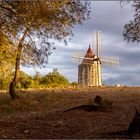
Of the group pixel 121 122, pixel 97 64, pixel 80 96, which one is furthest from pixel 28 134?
pixel 97 64

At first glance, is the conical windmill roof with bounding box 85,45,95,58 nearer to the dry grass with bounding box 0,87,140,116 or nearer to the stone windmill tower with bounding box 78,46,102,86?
the stone windmill tower with bounding box 78,46,102,86

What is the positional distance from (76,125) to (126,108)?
15.3ft

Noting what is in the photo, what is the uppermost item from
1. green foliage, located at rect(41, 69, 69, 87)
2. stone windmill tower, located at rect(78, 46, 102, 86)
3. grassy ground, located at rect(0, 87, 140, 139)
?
stone windmill tower, located at rect(78, 46, 102, 86)

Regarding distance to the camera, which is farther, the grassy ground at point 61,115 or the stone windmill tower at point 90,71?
the stone windmill tower at point 90,71

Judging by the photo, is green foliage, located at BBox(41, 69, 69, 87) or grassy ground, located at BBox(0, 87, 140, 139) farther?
green foliage, located at BBox(41, 69, 69, 87)

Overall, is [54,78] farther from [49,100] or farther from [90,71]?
[49,100]

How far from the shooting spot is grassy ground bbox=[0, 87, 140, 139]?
73.7ft

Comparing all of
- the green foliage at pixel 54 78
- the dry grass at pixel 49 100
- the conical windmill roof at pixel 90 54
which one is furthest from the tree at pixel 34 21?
the conical windmill roof at pixel 90 54

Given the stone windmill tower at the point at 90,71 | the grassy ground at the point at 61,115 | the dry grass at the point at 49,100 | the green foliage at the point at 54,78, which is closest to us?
the grassy ground at the point at 61,115

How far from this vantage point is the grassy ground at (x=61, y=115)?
22.5 meters

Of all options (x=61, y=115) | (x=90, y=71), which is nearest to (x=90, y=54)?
(x=90, y=71)

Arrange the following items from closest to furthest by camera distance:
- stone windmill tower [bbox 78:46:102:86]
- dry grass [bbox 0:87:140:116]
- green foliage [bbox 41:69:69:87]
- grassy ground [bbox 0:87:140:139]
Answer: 1. grassy ground [bbox 0:87:140:139]
2. dry grass [bbox 0:87:140:116]
3. green foliage [bbox 41:69:69:87]
4. stone windmill tower [bbox 78:46:102:86]

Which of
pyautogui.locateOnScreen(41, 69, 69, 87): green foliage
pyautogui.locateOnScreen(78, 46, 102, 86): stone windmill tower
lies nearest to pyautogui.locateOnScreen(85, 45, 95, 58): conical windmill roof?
pyautogui.locateOnScreen(78, 46, 102, 86): stone windmill tower

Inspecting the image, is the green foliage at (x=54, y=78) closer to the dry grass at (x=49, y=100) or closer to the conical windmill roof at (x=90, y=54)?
the conical windmill roof at (x=90, y=54)
